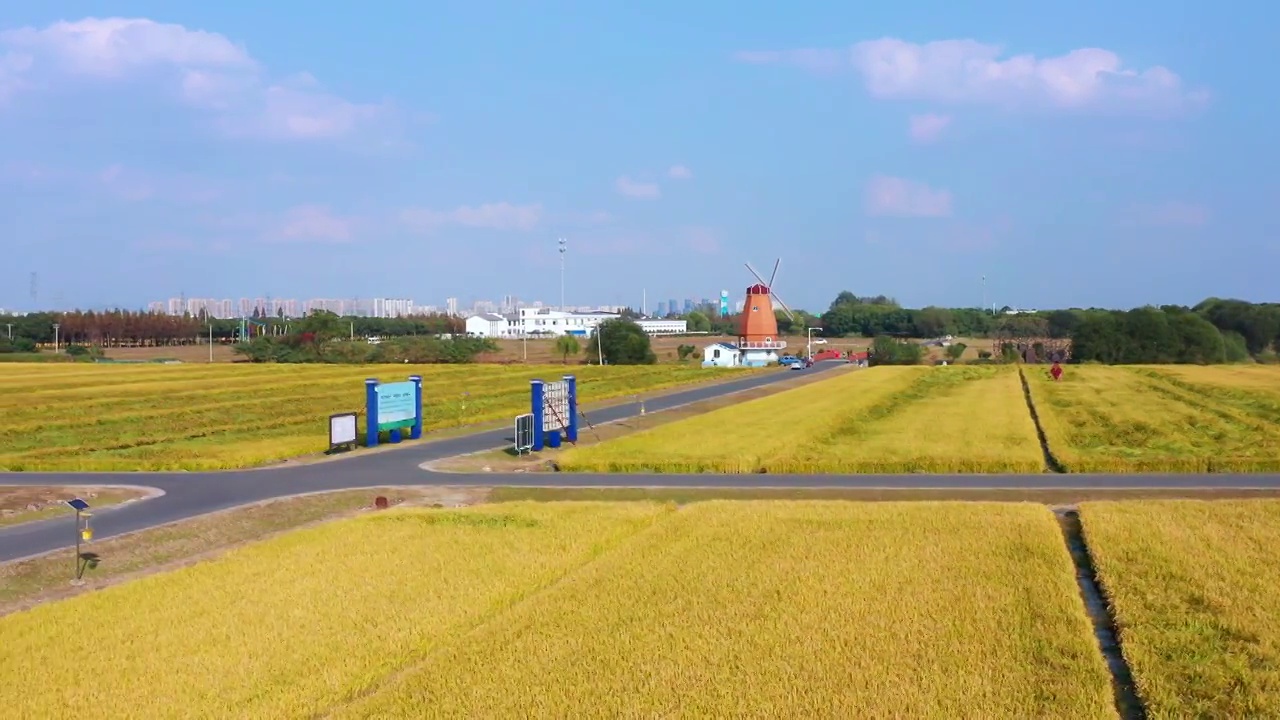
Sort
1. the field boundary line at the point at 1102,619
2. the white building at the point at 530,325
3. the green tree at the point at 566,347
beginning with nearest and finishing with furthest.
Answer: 1. the field boundary line at the point at 1102,619
2. the green tree at the point at 566,347
3. the white building at the point at 530,325

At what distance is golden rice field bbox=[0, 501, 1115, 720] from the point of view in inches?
372

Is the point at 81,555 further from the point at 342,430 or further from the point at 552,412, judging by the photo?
the point at 552,412

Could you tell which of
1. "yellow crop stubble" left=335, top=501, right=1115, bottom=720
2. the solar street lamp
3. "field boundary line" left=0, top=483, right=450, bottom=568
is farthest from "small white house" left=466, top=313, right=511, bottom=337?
"yellow crop stubble" left=335, top=501, right=1115, bottom=720

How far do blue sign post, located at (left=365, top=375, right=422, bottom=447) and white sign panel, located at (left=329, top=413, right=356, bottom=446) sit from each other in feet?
2.31

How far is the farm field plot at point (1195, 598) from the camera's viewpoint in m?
9.59

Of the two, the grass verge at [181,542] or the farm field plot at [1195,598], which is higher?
the farm field plot at [1195,598]

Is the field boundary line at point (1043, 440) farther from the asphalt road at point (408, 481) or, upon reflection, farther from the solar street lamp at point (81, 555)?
the solar street lamp at point (81, 555)

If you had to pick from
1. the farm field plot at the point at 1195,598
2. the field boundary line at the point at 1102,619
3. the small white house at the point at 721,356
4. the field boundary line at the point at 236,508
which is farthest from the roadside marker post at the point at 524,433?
the small white house at the point at 721,356

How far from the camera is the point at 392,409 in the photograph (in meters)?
32.4

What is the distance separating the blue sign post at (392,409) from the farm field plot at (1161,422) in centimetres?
1819

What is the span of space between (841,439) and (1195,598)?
1989 centimetres

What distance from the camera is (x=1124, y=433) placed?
33688mm

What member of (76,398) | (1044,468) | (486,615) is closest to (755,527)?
(486,615)

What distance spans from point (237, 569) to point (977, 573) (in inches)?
386
